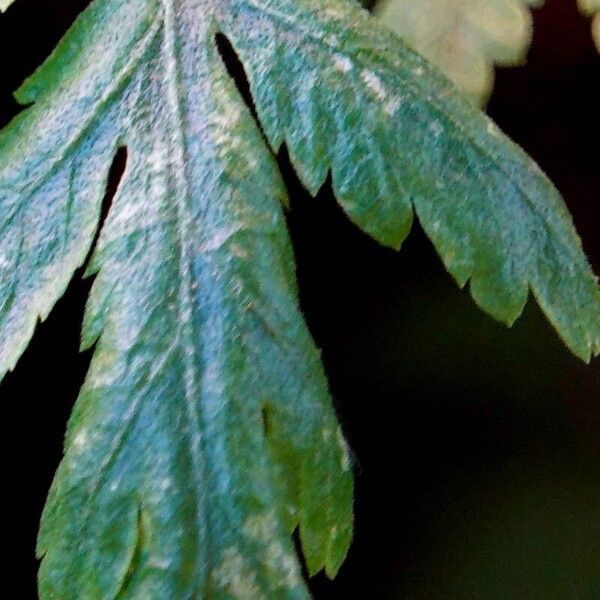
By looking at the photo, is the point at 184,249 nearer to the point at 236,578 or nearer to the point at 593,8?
the point at 236,578

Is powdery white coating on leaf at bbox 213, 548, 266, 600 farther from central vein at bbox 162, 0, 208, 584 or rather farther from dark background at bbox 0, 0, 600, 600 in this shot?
dark background at bbox 0, 0, 600, 600

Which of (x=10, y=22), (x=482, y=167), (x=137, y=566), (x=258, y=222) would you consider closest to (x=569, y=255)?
(x=482, y=167)

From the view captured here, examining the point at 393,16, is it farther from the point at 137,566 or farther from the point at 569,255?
the point at 137,566

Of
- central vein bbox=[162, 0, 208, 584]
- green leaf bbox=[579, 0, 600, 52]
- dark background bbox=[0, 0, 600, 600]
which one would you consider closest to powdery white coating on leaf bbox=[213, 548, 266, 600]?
central vein bbox=[162, 0, 208, 584]

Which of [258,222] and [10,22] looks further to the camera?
[10,22]

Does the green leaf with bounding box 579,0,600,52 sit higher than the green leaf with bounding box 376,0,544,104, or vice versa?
the green leaf with bounding box 376,0,544,104

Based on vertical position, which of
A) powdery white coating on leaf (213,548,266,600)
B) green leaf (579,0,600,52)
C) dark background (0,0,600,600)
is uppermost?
green leaf (579,0,600,52)

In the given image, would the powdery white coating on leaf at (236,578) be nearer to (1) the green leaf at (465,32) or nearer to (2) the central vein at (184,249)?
(2) the central vein at (184,249)
